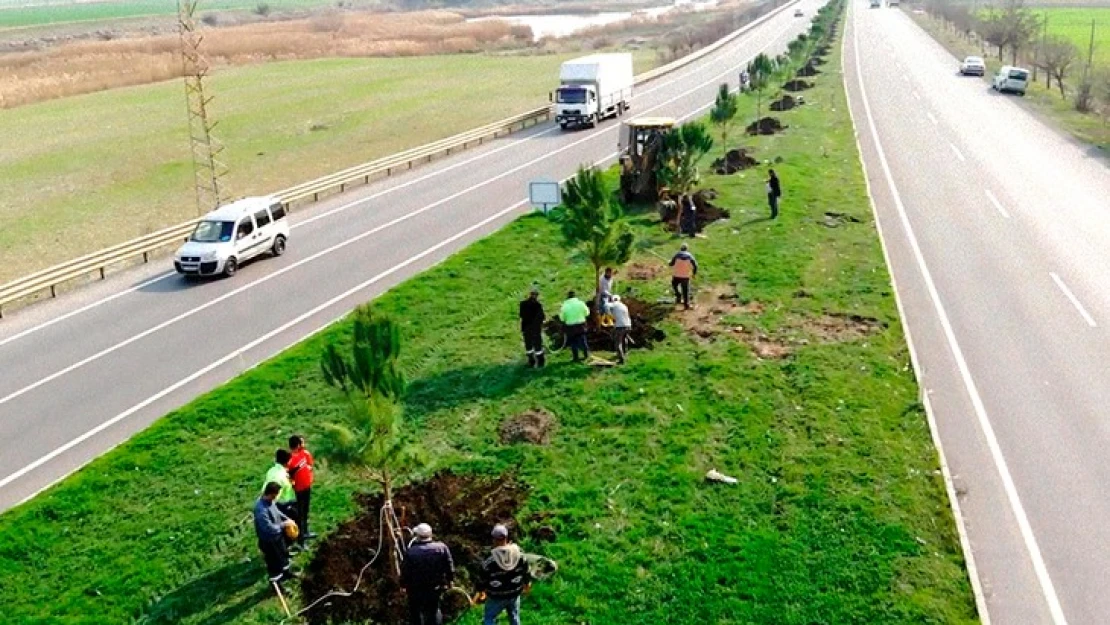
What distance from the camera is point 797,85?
61281 millimetres

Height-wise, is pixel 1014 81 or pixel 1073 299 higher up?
pixel 1014 81

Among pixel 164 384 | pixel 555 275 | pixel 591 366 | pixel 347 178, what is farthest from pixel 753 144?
pixel 164 384

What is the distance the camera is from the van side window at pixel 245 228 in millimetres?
28212

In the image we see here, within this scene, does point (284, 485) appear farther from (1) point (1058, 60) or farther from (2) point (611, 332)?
(1) point (1058, 60)

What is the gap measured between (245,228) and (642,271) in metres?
12.1

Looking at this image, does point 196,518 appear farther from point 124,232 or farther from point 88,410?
point 124,232

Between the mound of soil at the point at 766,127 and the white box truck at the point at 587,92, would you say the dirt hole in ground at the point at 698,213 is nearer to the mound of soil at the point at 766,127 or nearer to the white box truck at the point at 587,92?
the mound of soil at the point at 766,127

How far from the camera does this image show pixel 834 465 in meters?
14.6

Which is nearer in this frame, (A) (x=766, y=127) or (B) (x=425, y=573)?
(B) (x=425, y=573)

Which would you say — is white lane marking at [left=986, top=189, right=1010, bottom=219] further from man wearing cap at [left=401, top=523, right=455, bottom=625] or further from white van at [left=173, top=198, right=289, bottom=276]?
man wearing cap at [left=401, top=523, right=455, bottom=625]

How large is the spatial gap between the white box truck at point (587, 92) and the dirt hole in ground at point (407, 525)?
129ft

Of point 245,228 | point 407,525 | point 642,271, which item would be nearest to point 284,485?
point 407,525

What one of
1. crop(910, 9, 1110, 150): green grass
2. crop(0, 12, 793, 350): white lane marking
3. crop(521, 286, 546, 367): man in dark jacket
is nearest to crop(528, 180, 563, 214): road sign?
crop(0, 12, 793, 350): white lane marking

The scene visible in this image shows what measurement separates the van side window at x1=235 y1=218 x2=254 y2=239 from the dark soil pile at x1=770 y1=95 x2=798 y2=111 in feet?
108
